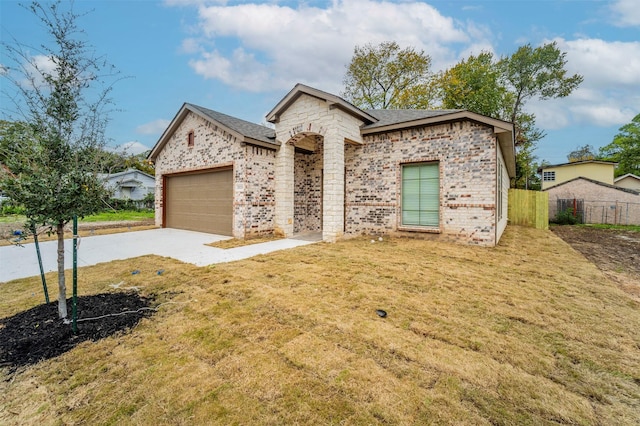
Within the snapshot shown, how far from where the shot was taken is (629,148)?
104ft

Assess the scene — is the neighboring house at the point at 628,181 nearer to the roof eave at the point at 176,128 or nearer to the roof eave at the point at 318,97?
the roof eave at the point at 318,97

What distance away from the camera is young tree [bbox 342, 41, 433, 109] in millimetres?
21234

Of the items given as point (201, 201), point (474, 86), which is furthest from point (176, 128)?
point (474, 86)

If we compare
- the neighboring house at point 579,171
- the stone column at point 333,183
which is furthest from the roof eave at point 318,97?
the neighboring house at point 579,171

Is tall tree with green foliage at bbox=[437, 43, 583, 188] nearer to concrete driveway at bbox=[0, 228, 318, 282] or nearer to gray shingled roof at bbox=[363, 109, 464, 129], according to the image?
gray shingled roof at bbox=[363, 109, 464, 129]

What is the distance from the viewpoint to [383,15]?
485 inches

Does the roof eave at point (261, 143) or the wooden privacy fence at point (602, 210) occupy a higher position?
the roof eave at point (261, 143)

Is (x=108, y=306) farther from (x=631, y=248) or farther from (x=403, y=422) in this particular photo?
(x=631, y=248)

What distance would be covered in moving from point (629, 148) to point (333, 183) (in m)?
44.6

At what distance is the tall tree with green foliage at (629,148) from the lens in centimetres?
3102

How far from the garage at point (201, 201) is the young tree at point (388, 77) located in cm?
1698

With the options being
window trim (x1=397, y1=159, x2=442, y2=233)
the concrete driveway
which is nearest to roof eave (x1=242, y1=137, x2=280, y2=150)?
the concrete driveway

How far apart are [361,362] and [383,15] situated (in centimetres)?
1495

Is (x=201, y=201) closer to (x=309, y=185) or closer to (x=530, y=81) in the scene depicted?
(x=309, y=185)
